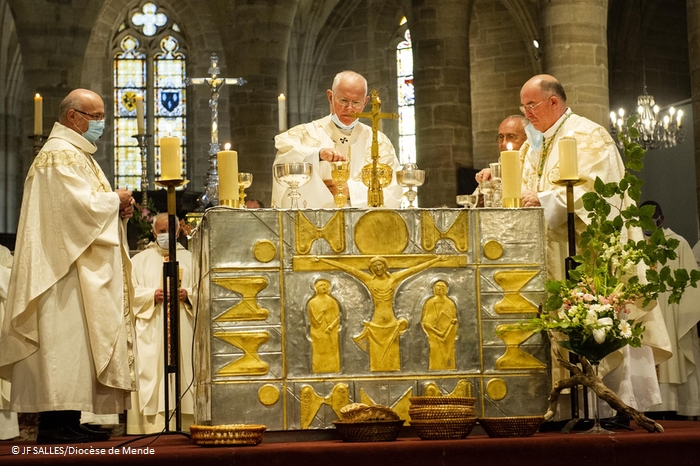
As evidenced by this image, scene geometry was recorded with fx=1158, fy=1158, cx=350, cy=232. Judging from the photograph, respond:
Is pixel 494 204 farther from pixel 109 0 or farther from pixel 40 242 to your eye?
pixel 109 0

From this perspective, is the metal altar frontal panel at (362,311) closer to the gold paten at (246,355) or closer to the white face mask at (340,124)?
the gold paten at (246,355)

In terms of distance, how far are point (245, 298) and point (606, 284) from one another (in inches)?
72.8

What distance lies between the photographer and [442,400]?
5.54 m

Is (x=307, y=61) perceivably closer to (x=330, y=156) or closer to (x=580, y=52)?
(x=580, y=52)

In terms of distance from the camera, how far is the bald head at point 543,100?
6888 millimetres

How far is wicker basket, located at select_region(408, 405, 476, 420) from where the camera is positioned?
17.7 feet

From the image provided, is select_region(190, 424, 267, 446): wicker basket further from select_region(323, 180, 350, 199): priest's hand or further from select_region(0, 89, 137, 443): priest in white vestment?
select_region(323, 180, 350, 199): priest's hand

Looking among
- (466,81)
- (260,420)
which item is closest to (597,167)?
(260,420)

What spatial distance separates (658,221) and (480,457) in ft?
17.3

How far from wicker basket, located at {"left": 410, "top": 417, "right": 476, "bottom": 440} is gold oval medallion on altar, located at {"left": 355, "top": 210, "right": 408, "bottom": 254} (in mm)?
1015

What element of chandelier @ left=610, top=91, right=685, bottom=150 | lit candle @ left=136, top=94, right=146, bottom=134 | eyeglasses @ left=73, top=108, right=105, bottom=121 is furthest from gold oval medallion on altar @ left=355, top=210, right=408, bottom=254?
chandelier @ left=610, top=91, right=685, bottom=150

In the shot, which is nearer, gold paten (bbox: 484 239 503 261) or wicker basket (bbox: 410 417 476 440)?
wicker basket (bbox: 410 417 476 440)

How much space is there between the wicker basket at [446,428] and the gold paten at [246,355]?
910mm

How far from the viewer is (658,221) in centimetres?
991
